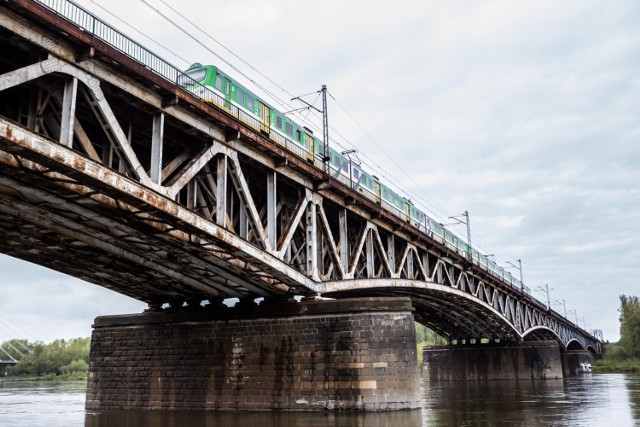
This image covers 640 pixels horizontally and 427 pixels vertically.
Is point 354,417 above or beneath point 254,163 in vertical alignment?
beneath

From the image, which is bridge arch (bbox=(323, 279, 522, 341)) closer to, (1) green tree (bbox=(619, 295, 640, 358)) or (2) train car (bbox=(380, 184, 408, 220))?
(2) train car (bbox=(380, 184, 408, 220))

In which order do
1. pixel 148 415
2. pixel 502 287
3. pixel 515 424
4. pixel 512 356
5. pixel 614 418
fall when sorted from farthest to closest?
pixel 512 356 → pixel 502 287 → pixel 148 415 → pixel 614 418 → pixel 515 424

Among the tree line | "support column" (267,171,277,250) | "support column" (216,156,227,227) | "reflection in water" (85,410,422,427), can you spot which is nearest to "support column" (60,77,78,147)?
"support column" (216,156,227,227)

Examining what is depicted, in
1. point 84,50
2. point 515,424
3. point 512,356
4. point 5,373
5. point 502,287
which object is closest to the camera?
point 84,50

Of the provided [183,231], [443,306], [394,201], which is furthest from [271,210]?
[443,306]

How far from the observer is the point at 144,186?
16.2 metres

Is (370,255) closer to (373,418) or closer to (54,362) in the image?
(373,418)

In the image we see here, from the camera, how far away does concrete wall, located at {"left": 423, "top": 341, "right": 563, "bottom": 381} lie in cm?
6206

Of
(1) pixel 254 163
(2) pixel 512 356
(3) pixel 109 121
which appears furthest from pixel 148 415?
(2) pixel 512 356

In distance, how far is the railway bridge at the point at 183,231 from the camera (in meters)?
15.3

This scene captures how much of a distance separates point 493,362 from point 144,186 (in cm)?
5473

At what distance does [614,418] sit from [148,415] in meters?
17.4

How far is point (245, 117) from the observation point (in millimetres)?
22969

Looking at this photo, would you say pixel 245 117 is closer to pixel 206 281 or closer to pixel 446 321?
pixel 206 281
